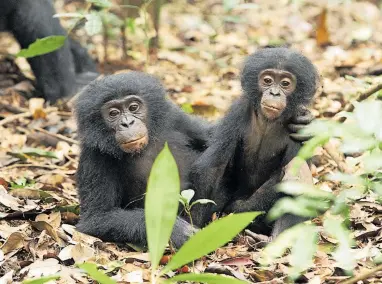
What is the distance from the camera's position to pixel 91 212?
572 cm

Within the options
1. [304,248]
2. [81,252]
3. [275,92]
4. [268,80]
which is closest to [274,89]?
[275,92]

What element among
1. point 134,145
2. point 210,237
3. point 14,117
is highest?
point 210,237

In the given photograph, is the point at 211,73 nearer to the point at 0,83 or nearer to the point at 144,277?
the point at 0,83

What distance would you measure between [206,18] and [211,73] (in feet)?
7.17

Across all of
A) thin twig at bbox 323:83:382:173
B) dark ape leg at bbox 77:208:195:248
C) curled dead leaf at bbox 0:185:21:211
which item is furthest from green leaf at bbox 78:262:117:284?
thin twig at bbox 323:83:382:173

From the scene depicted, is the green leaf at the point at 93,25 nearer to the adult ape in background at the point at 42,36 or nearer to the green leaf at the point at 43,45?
the green leaf at the point at 43,45

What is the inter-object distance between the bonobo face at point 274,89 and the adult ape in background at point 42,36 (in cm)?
488

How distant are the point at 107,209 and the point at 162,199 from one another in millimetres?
2257

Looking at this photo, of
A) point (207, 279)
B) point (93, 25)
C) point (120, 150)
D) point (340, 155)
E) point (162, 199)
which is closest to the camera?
point (207, 279)

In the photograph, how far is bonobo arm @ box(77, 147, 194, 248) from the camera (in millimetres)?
5480

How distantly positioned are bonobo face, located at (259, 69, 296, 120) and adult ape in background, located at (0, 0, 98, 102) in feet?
16.0

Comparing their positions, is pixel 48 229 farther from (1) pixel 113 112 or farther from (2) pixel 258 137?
Answer: (2) pixel 258 137

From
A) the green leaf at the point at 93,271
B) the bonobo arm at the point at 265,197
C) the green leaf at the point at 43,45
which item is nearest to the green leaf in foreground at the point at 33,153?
the green leaf at the point at 43,45

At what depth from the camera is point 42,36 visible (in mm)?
9867
